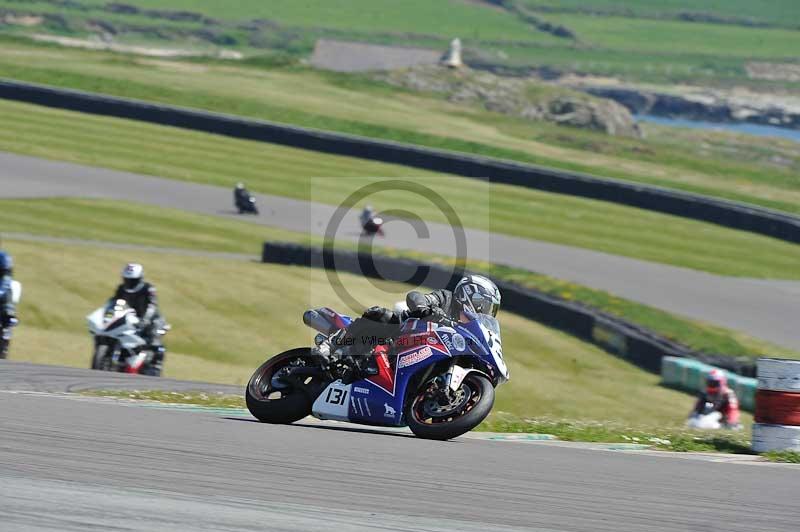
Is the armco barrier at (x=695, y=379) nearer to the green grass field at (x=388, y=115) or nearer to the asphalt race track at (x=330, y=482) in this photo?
the asphalt race track at (x=330, y=482)

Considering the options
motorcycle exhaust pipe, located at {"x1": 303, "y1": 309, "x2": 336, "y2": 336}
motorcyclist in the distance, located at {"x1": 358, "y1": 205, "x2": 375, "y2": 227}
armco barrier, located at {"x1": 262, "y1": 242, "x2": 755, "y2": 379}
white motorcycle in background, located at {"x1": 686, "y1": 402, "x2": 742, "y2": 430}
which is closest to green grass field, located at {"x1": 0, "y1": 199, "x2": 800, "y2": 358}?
armco barrier, located at {"x1": 262, "y1": 242, "x2": 755, "y2": 379}

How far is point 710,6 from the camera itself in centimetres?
16238

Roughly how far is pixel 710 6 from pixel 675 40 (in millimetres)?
21091

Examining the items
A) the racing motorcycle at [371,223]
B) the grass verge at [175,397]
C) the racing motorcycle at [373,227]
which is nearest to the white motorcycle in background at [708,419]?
the grass verge at [175,397]

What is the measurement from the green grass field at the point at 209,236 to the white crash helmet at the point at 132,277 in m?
10.8

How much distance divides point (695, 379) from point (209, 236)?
14369 mm

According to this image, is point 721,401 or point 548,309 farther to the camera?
point 548,309

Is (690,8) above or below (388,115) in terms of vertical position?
above

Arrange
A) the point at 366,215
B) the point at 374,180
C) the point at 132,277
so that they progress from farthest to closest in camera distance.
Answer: the point at 374,180, the point at 366,215, the point at 132,277

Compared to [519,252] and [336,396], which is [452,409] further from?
[519,252]

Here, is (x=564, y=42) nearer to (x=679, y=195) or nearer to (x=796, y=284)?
(x=679, y=195)

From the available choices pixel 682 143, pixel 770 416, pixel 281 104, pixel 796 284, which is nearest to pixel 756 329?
pixel 796 284

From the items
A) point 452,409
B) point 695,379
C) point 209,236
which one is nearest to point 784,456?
point 452,409

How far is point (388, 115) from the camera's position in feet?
182
